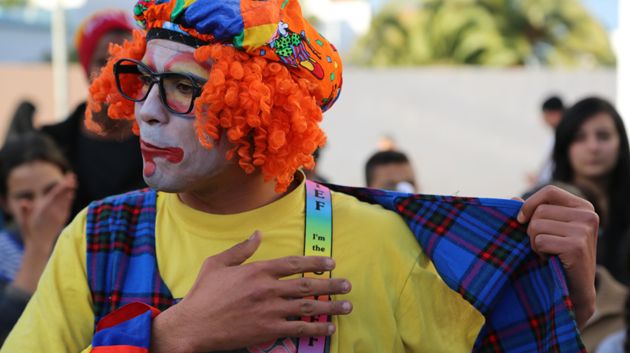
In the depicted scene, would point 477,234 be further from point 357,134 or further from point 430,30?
point 430,30

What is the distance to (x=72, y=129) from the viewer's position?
16.2 feet

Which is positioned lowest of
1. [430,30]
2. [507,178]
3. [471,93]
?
[507,178]

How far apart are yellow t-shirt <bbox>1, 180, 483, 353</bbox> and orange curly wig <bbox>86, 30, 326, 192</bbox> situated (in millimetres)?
147

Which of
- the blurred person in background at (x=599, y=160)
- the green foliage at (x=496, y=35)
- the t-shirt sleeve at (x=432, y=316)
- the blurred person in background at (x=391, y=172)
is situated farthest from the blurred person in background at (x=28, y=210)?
the green foliage at (x=496, y=35)

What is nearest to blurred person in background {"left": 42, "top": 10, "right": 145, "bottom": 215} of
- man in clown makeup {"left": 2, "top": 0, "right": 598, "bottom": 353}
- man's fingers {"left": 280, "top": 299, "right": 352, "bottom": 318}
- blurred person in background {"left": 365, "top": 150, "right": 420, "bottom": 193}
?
blurred person in background {"left": 365, "top": 150, "right": 420, "bottom": 193}

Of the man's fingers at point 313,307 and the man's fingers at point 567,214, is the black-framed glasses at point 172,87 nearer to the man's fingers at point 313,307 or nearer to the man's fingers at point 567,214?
the man's fingers at point 313,307

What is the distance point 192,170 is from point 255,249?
27 centimetres

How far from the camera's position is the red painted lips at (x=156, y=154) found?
2.45m

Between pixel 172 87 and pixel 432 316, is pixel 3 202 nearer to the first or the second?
pixel 172 87

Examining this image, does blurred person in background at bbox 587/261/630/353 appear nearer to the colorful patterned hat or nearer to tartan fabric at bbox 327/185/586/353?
tartan fabric at bbox 327/185/586/353

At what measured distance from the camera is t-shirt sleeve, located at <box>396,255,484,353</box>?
8.11 feet

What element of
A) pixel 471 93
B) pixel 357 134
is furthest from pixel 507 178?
pixel 357 134

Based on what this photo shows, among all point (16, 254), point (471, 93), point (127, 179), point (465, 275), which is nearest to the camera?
point (465, 275)

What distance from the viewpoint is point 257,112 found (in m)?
2.42
